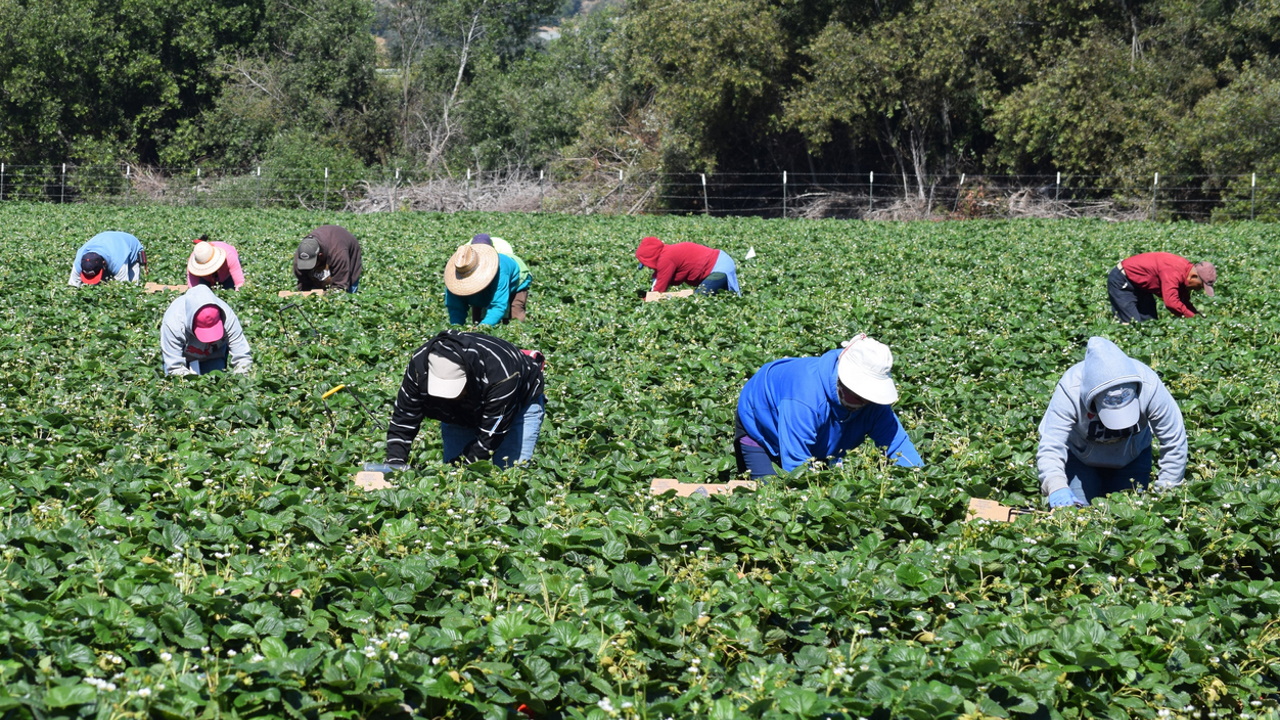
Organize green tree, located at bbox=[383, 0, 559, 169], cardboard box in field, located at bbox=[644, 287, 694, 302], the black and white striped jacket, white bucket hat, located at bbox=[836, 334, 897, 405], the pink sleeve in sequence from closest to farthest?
1. white bucket hat, located at bbox=[836, 334, 897, 405]
2. the black and white striped jacket
3. the pink sleeve
4. cardboard box in field, located at bbox=[644, 287, 694, 302]
5. green tree, located at bbox=[383, 0, 559, 169]

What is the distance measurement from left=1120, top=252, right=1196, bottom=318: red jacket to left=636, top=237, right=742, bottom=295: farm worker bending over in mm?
4080

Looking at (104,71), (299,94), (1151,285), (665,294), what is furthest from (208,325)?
(299,94)

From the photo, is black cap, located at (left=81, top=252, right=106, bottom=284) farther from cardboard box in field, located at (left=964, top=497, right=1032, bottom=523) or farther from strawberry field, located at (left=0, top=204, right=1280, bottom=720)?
cardboard box in field, located at (left=964, top=497, right=1032, bottom=523)

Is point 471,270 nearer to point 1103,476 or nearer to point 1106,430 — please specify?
point 1103,476

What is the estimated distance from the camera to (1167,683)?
385cm

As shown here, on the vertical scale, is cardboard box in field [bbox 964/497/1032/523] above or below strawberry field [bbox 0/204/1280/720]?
below

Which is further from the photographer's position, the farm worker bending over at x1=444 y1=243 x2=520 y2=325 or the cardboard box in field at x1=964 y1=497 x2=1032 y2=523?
the farm worker bending over at x1=444 y1=243 x2=520 y2=325

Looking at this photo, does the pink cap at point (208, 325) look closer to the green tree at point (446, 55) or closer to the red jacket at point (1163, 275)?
the red jacket at point (1163, 275)

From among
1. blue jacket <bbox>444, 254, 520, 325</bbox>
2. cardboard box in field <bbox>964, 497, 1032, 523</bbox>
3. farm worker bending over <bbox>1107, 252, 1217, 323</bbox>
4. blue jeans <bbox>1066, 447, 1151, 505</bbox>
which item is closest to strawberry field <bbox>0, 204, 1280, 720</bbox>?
cardboard box in field <bbox>964, 497, 1032, 523</bbox>

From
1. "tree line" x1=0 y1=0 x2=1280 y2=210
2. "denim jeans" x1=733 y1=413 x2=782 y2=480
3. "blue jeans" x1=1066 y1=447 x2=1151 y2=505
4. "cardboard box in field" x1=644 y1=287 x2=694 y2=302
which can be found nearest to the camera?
"blue jeans" x1=1066 y1=447 x2=1151 y2=505

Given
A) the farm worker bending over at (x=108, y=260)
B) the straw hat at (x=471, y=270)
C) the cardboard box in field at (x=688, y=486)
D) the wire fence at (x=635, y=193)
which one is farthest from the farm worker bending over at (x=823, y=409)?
the wire fence at (x=635, y=193)

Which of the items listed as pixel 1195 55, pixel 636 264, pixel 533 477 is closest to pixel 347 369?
pixel 533 477

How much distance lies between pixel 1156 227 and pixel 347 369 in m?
A: 18.4

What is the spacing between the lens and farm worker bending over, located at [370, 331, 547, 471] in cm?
586
